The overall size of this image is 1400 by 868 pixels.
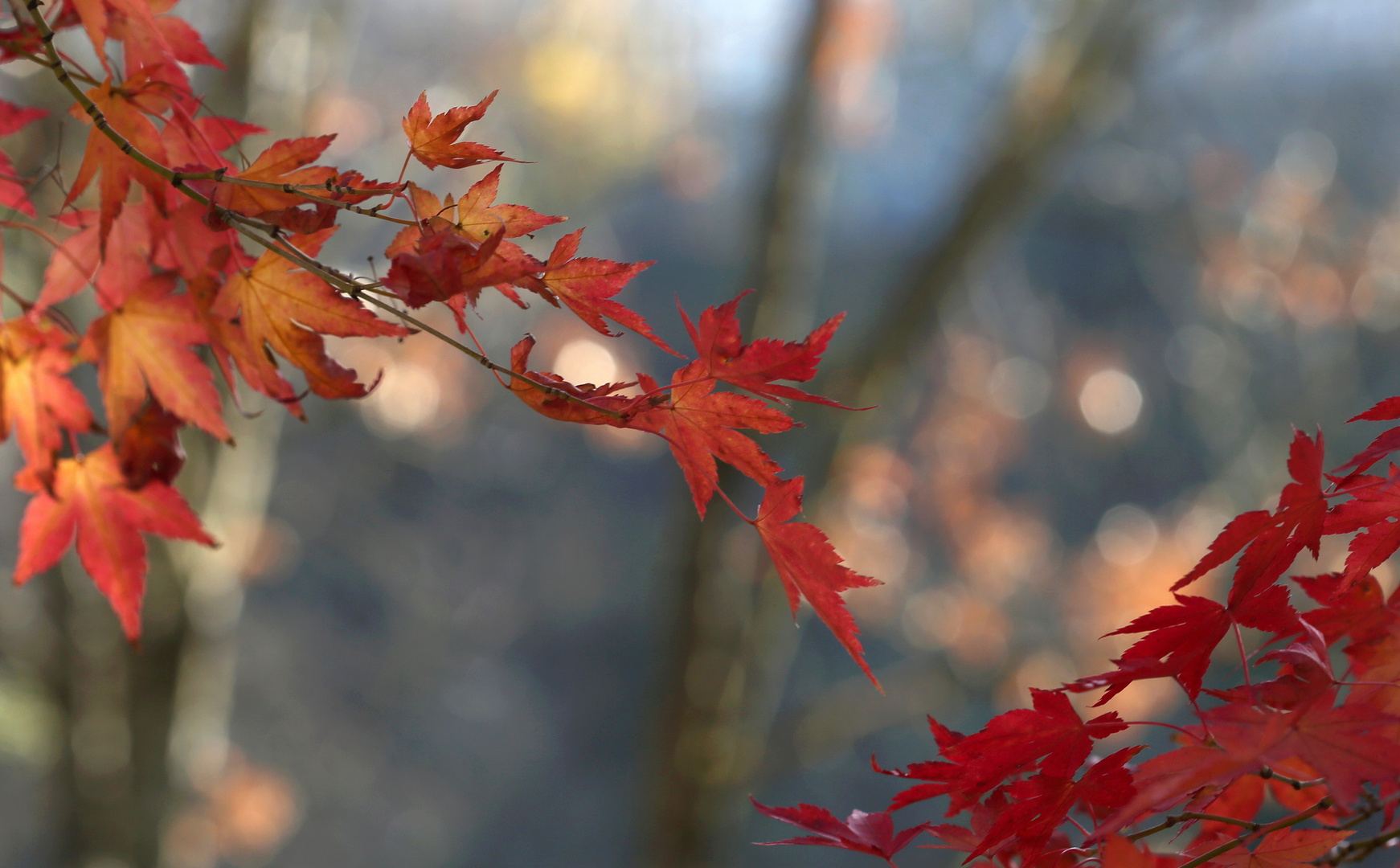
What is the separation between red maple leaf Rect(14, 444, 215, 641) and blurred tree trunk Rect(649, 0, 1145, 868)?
107cm

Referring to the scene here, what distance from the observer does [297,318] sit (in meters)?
0.41

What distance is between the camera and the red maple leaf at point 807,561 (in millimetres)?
371

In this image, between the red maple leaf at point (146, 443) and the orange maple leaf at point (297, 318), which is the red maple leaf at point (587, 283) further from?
the red maple leaf at point (146, 443)

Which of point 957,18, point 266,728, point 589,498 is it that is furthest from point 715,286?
point 266,728

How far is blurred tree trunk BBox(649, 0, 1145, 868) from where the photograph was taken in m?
1.61

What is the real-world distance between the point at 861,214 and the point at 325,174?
20.4 ft

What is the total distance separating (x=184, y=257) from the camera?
0.46 metres

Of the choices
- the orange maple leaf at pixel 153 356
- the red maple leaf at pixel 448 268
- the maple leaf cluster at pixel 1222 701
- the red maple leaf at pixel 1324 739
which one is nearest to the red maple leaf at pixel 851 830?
the maple leaf cluster at pixel 1222 701

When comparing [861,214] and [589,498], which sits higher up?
[861,214]

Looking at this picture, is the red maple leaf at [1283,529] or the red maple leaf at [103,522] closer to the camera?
the red maple leaf at [1283,529]

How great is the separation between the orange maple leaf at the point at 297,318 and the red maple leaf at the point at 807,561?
172mm

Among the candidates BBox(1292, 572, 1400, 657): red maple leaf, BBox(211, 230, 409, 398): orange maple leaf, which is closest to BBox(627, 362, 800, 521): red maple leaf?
BBox(211, 230, 409, 398): orange maple leaf

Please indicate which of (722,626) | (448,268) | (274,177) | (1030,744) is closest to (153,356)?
(274,177)

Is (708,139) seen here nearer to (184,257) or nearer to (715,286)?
(715,286)
